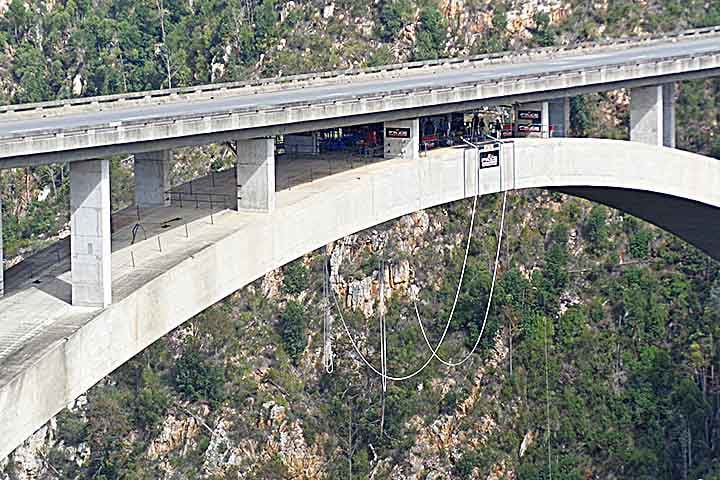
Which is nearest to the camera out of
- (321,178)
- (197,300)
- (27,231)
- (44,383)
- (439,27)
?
(44,383)

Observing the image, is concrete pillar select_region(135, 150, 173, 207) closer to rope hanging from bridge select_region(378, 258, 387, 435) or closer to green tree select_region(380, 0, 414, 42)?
rope hanging from bridge select_region(378, 258, 387, 435)

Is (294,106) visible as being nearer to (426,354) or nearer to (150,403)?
(150,403)

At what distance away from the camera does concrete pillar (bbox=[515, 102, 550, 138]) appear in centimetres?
6506

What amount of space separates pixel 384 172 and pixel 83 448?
57044 millimetres

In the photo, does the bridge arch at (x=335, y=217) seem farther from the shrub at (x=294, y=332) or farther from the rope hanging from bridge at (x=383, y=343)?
the shrub at (x=294, y=332)

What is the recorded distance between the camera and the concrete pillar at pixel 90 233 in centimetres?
4397

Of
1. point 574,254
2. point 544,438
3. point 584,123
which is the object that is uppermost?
point 584,123

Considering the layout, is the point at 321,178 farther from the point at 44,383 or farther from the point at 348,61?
the point at 348,61

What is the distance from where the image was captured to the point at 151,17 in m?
138

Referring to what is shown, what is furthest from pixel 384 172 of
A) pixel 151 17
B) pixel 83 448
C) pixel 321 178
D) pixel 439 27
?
pixel 151 17

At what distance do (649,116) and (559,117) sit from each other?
12.4 ft

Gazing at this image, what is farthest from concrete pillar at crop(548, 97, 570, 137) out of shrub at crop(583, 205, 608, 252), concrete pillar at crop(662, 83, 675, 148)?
shrub at crop(583, 205, 608, 252)

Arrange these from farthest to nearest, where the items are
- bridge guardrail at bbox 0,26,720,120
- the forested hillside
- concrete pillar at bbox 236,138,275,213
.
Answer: the forested hillside, bridge guardrail at bbox 0,26,720,120, concrete pillar at bbox 236,138,275,213

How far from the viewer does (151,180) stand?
5294 centimetres
